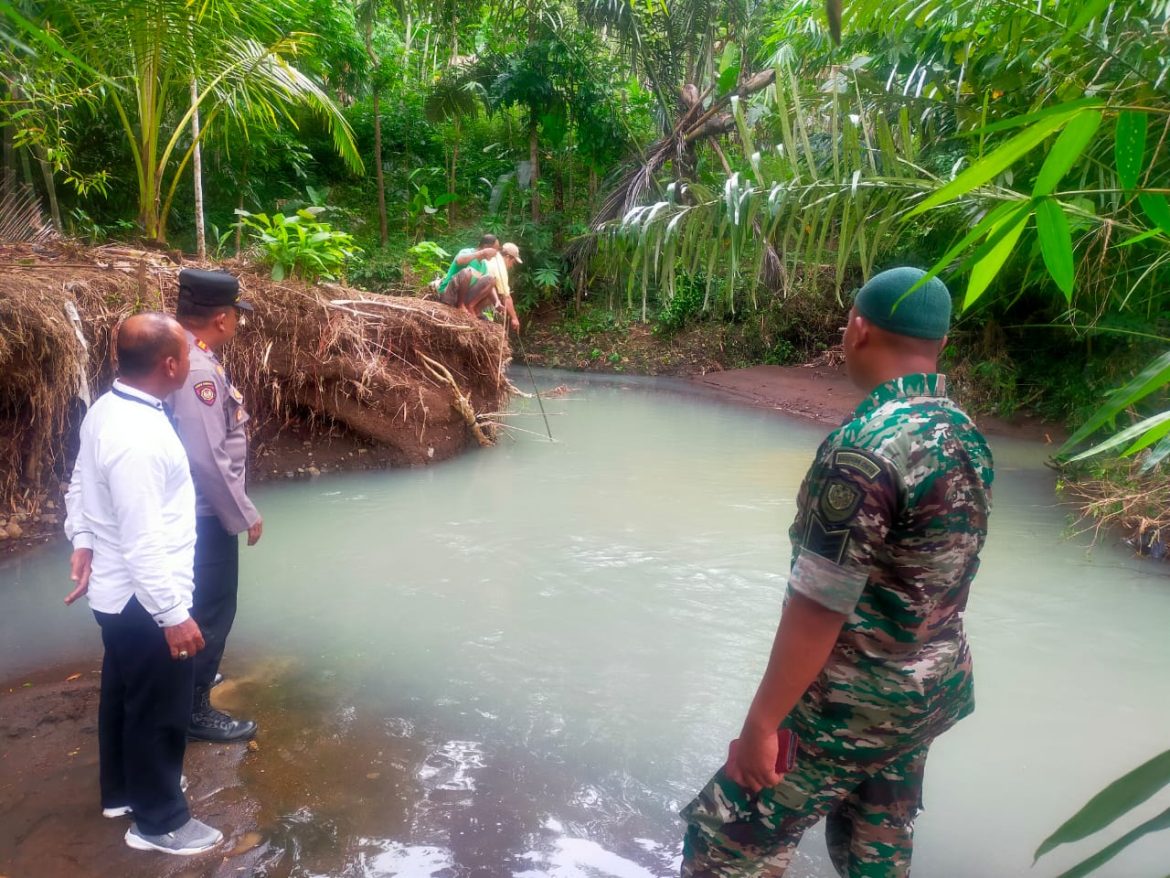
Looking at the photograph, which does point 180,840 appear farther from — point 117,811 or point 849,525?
point 849,525

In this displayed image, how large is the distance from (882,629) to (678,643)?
102 inches

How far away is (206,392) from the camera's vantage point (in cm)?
282

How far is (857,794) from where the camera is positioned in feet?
5.98

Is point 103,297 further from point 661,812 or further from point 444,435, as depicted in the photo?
point 661,812

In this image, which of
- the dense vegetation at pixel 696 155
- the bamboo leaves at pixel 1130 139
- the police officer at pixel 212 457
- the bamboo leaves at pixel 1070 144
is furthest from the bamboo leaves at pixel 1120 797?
the police officer at pixel 212 457

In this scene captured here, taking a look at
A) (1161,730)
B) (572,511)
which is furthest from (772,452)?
(1161,730)

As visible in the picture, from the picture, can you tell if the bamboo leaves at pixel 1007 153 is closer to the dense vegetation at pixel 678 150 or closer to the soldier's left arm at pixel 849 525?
the dense vegetation at pixel 678 150

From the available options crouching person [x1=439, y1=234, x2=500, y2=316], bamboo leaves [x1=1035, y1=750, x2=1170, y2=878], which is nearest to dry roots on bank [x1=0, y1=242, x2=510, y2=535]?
crouching person [x1=439, y1=234, x2=500, y2=316]

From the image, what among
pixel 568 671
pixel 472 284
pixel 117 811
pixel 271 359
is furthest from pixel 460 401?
pixel 117 811

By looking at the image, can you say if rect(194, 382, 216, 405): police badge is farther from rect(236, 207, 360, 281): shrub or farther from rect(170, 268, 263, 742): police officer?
rect(236, 207, 360, 281): shrub

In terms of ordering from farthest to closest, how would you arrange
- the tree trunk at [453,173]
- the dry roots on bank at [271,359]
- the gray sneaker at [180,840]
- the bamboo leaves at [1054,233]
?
the tree trunk at [453,173] < the dry roots on bank at [271,359] < the gray sneaker at [180,840] < the bamboo leaves at [1054,233]

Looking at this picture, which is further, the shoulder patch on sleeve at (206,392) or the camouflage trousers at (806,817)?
the shoulder patch on sleeve at (206,392)

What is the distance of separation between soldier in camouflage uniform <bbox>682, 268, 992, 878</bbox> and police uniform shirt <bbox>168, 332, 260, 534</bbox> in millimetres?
1884

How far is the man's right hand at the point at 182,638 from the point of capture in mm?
2264
